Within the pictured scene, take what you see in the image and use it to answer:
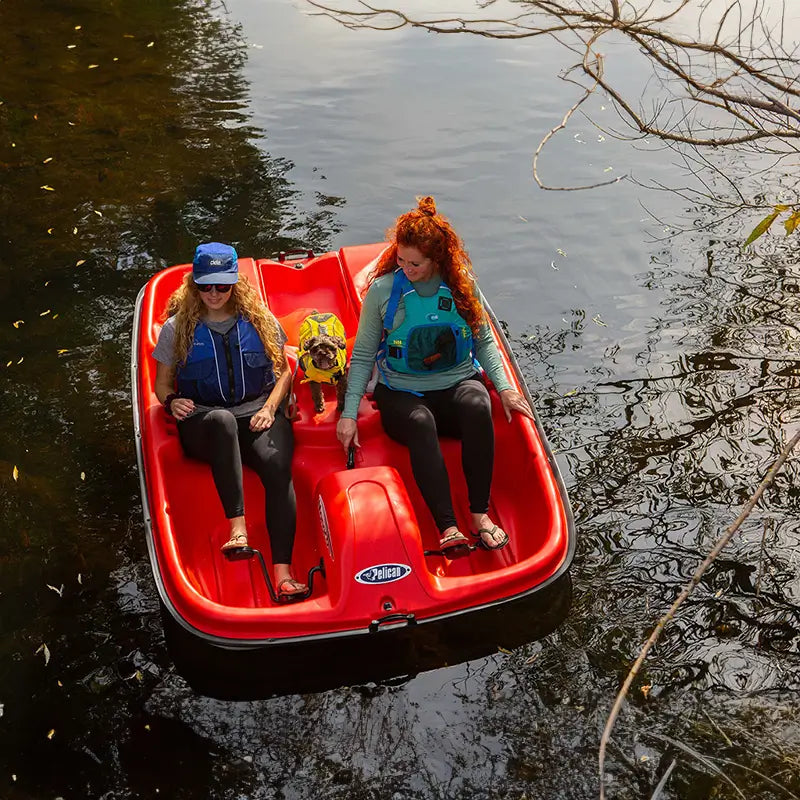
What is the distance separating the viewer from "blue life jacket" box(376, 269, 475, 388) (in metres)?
4.30

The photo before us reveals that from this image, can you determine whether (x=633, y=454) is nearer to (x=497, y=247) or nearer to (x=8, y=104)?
(x=497, y=247)

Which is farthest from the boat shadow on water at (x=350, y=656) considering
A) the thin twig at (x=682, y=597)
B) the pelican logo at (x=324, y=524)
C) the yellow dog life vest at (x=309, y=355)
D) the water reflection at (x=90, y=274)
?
the thin twig at (x=682, y=597)

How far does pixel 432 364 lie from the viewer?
439cm

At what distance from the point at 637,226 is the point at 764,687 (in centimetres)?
439

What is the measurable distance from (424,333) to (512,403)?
529mm

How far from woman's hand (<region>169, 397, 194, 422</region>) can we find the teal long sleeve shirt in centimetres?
69

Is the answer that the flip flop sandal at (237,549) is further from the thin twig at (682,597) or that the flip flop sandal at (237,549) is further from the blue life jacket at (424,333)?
the thin twig at (682,597)

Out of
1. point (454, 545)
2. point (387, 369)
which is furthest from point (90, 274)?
point (454, 545)

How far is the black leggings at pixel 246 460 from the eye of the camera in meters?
4.14

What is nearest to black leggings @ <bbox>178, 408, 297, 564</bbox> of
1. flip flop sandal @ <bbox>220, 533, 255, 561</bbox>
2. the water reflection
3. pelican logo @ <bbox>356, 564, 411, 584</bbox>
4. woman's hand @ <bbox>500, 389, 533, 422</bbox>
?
flip flop sandal @ <bbox>220, 533, 255, 561</bbox>

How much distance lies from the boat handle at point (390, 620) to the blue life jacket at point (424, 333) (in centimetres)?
116

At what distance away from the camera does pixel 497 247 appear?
24.0 feet

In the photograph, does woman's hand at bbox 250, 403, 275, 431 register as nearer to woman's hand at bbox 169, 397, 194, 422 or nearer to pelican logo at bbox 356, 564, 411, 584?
woman's hand at bbox 169, 397, 194, 422

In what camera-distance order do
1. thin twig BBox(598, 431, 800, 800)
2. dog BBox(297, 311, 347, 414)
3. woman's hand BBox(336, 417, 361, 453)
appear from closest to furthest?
thin twig BBox(598, 431, 800, 800) < woman's hand BBox(336, 417, 361, 453) < dog BBox(297, 311, 347, 414)
